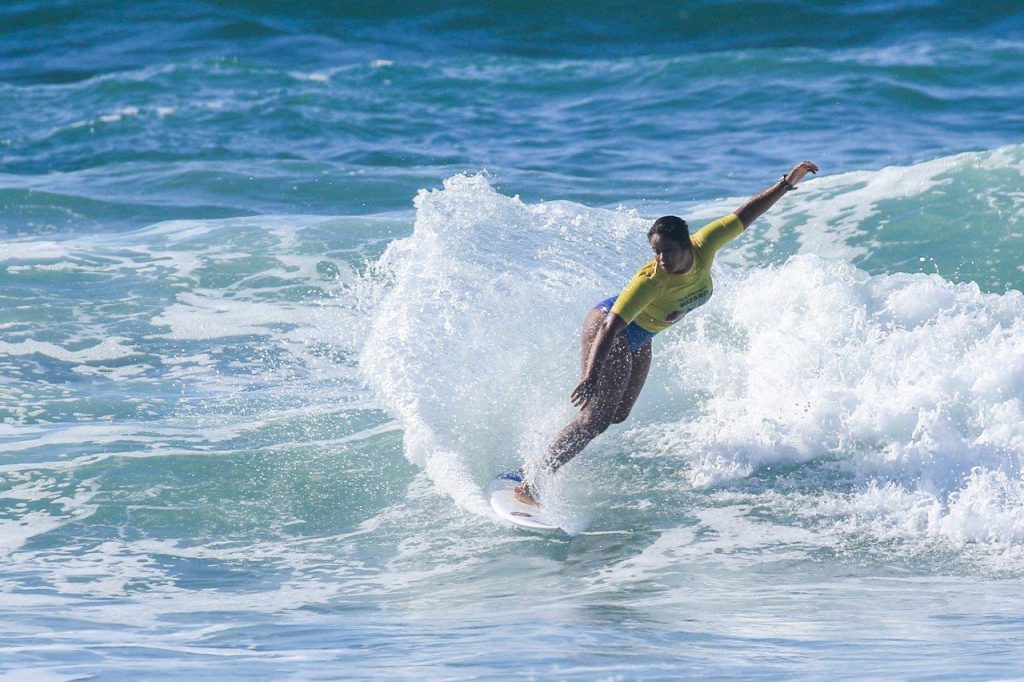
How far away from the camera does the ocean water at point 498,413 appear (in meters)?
5.53

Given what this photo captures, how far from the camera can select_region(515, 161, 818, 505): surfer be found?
21.2 feet

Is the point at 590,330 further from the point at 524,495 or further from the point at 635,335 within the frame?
the point at 524,495

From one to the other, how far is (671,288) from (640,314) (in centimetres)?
25

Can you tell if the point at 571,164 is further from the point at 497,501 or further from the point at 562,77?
the point at 497,501

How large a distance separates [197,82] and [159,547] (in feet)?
50.6

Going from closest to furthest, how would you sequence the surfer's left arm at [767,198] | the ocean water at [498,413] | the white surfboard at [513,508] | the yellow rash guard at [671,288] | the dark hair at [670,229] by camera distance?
the ocean water at [498,413] → the dark hair at [670,229] → the yellow rash guard at [671,288] → the white surfboard at [513,508] → the surfer's left arm at [767,198]

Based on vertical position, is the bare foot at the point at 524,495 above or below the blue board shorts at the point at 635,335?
below

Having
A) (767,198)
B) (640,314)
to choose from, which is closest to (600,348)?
(640,314)

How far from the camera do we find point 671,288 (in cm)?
674

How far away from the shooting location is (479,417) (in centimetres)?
802

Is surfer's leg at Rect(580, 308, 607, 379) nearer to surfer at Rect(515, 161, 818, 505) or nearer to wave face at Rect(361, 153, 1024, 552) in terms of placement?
surfer at Rect(515, 161, 818, 505)

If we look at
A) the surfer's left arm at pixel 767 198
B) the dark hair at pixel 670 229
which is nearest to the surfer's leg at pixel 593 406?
the dark hair at pixel 670 229

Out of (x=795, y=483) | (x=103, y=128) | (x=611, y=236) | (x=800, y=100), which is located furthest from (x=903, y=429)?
(x=103, y=128)

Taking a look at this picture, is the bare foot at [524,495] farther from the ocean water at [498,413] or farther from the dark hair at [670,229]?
the dark hair at [670,229]
